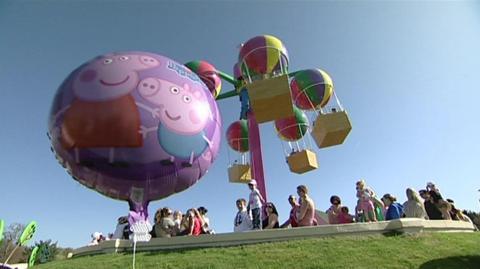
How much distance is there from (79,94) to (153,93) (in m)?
1.34

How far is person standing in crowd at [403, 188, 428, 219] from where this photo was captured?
8734 millimetres

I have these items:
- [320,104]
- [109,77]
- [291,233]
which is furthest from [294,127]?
[109,77]

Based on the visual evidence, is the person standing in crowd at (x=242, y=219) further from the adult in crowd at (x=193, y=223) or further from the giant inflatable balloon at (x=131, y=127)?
the giant inflatable balloon at (x=131, y=127)

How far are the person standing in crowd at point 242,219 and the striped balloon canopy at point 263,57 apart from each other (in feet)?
17.1

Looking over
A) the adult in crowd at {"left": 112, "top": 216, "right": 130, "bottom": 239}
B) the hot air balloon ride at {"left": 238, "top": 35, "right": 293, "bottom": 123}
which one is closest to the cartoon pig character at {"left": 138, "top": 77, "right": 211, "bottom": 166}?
the adult in crowd at {"left": 112, "top": 216, "right": 130, "bottom": 239}

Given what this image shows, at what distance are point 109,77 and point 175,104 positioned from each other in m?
1.33

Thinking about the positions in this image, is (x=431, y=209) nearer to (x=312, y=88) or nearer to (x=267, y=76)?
(x=312, y=88)

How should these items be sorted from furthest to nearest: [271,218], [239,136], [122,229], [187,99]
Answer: [239,136], [122,229], [271,218], [187,99]

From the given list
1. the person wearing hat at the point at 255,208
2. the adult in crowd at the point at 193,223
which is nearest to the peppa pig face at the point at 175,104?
the adult in crowd at the point at 193,223

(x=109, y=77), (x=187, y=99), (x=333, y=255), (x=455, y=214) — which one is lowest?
(x=333, y=255)

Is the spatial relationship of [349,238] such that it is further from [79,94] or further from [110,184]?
[79,94]

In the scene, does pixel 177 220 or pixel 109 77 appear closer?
pixel 109 77

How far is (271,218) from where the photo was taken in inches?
348

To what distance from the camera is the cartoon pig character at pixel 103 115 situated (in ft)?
21.1
